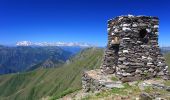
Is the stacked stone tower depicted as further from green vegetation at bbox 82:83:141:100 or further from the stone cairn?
green vegetation at bbox 82:83:141:100

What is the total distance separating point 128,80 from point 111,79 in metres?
1.21

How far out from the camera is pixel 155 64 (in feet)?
66.6

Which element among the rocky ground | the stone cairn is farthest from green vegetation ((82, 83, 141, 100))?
the stone cairn

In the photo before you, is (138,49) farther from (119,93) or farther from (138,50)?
(119,93)

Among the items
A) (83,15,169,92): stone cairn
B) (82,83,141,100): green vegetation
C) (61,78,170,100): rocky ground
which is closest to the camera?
(61,78,170,100): rocky ground

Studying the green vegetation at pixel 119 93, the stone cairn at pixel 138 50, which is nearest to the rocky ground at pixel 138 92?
the green vegetation at pixel 119 93

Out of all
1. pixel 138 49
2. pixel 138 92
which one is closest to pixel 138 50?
pixel 138 49

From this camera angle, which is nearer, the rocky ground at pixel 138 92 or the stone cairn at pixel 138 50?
the rocky ground at pixel 138 92

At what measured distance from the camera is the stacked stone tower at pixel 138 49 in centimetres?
1986

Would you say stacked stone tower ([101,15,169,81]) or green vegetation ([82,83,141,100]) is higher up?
stacked stone tower ([101,15,169,81])

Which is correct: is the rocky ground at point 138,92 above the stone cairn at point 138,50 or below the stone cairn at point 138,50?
below

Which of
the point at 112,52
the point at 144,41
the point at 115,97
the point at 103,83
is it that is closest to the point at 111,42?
the point at 112,52

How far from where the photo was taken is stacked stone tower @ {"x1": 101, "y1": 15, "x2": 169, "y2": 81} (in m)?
19.9

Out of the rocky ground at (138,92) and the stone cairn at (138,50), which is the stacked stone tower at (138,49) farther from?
the rocky ground at (138,92)
